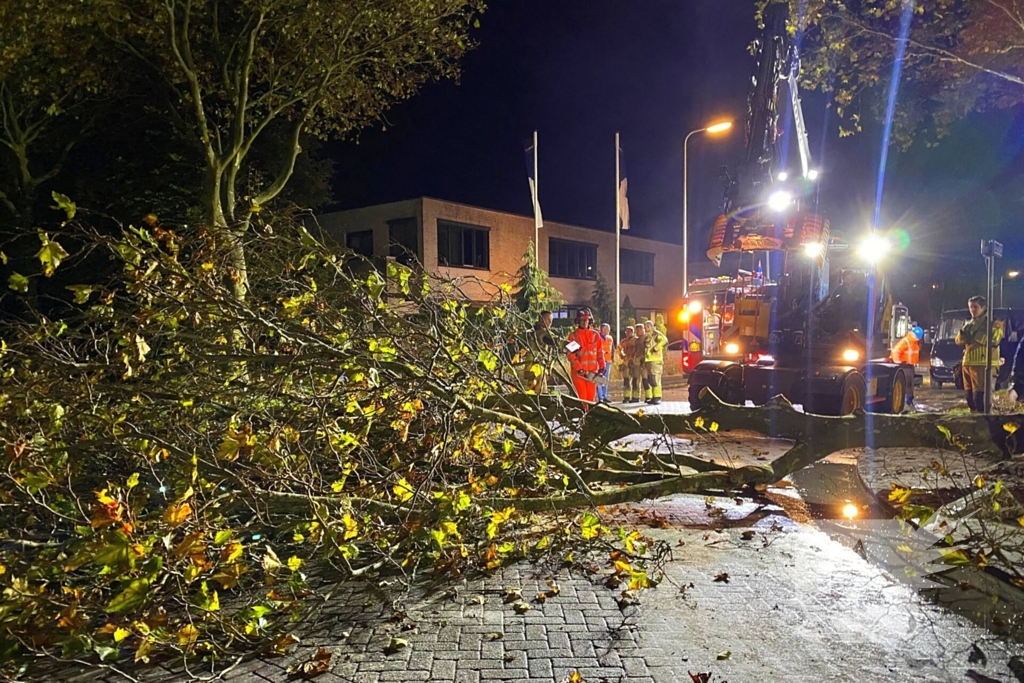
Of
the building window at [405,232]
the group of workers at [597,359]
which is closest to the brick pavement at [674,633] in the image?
the group of workers at [597,359]

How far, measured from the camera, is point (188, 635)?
324 cm

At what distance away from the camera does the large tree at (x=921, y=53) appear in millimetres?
9758

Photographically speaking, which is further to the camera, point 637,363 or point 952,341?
point 952,341

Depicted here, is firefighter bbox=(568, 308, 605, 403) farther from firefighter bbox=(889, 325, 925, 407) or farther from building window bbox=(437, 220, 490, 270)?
building window bbox=(437, 220, 490, 270)

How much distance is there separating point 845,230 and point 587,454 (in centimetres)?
746

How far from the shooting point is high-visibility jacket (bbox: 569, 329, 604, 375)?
37.1 feet

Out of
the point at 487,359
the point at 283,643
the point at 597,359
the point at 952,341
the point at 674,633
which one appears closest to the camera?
the point at 283,643

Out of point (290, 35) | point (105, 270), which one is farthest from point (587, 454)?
point (105, 270)

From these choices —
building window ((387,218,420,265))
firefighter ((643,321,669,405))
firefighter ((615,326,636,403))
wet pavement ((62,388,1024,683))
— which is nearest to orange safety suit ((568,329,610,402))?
firefighter ((643,321,669,405))

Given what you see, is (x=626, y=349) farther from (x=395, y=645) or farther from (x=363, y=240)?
(x=363, y=240)

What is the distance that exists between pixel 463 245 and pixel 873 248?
17.5m

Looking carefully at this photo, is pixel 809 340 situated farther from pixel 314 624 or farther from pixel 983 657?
pixel 314 624

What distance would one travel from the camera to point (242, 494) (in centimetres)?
372

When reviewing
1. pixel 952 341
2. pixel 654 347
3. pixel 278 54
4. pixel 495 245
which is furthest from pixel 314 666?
pixel 495 245
